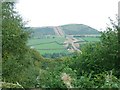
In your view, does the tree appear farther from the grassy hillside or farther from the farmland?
the grassy hillside

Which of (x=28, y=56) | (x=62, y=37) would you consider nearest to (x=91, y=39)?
(x=62, y=37)

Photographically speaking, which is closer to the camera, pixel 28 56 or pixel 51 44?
pixel 51 44

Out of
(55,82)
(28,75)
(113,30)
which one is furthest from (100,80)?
(28,75)

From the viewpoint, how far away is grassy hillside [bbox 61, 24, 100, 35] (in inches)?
288

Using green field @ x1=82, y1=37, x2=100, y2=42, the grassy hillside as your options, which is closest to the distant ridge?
the grassy hillside

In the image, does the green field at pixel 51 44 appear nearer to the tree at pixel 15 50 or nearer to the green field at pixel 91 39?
the tree at pixel 15 50

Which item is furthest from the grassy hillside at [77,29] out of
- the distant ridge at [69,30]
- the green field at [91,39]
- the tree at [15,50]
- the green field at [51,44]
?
the tree at [15,50]

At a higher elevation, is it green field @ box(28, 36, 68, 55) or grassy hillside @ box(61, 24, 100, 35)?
grassy hillside @ box(61, 24, 100, 35)

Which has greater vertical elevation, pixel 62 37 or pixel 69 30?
pixel 69 30

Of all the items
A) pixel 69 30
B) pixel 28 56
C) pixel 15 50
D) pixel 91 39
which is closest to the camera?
pixel 91 39

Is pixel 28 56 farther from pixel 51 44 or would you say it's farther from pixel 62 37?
pixel 62 37

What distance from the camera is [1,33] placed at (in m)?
6.58

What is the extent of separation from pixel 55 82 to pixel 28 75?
3.62 m

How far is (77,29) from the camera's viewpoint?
7.62 m
